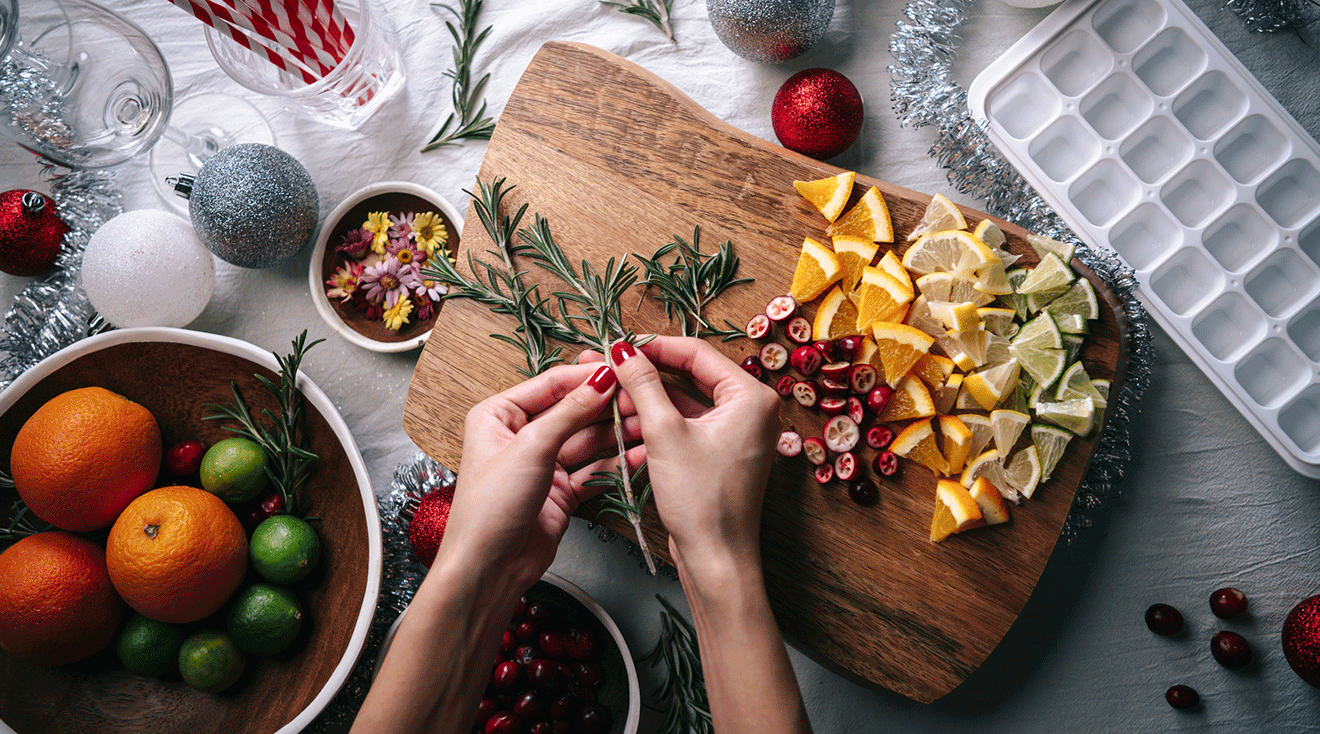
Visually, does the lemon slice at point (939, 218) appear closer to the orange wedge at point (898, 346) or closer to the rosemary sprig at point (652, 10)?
the orange wedge at point (898, 346)

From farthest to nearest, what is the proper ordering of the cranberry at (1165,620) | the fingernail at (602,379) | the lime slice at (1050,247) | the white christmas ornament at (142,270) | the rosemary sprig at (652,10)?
the rosemary sprig at (652,10) < the cranberry at (1165,620) < the white christmas ornament at (142,270) < the lime slice at (1050,247) < the fingernail at (602,379)

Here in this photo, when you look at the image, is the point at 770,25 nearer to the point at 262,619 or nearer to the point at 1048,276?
the point at 1048,276

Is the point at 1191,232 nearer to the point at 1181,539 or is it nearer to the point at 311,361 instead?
the point at 1181,539

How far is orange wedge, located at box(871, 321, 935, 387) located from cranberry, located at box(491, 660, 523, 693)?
941mm

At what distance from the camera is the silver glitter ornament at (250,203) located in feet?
4.65

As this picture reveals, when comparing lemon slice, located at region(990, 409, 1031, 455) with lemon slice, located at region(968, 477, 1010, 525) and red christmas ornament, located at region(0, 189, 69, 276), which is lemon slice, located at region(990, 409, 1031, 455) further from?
red christmas ornament, located at region(0, 189, 69, 276)

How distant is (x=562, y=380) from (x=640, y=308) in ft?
0.78

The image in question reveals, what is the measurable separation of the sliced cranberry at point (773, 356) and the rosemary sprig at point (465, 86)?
844 mm

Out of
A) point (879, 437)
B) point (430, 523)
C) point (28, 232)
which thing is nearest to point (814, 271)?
point (879, 437)

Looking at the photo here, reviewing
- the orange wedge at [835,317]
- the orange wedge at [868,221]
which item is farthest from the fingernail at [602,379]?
the orange wedge at [868,221]

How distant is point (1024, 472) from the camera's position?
129cm

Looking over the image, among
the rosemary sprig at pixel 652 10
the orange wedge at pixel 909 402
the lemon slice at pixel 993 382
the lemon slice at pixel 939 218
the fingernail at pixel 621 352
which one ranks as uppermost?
the rosemary sprig at pixel 652 10

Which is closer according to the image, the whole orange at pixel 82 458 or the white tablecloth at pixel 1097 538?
the whole orange at pixel 82 458

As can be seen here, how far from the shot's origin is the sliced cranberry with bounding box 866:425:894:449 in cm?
131
